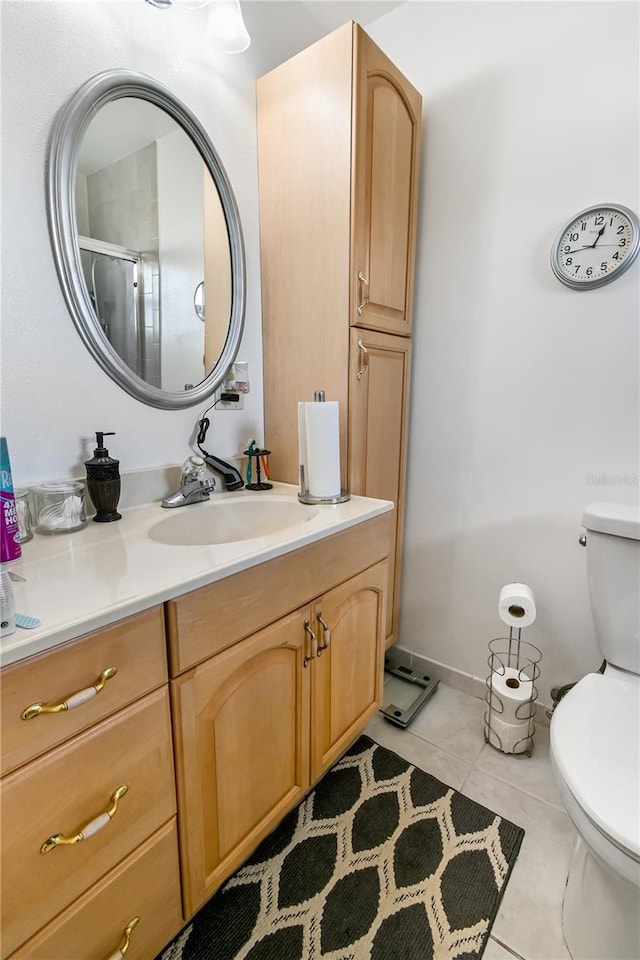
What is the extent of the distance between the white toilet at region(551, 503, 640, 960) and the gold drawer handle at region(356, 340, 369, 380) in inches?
29.5

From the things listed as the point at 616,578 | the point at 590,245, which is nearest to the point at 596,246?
the point at 590,245

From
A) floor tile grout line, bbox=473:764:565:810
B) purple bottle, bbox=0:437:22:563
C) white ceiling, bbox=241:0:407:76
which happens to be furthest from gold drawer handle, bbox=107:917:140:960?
white ceiling, bbox=241:0:407:76

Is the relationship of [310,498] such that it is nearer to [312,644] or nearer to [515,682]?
[312,644]

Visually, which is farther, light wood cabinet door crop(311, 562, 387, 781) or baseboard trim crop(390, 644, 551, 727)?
baseboard trim crop(390, 644, 551, 727)

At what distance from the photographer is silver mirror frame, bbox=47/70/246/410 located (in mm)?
968

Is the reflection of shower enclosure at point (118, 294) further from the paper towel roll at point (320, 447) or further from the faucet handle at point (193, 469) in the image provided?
the paper towel roll at point (320, 447)

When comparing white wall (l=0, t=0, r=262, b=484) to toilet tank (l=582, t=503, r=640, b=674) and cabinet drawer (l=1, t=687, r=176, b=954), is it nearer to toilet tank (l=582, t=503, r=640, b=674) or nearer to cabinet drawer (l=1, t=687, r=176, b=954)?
cabinet drawer (l=1, t=687, r=176, b=954)

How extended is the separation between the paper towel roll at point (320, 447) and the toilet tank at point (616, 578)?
2.31 ft

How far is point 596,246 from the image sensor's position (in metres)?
1.23

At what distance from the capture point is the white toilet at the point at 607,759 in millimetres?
754

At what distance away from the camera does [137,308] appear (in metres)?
1.16

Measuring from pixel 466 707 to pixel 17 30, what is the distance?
2.26 meters

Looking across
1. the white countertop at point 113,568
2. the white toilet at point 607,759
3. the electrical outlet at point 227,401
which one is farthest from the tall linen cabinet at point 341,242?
the white toilet at point 607,759

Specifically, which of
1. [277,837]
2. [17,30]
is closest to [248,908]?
[277,837]
